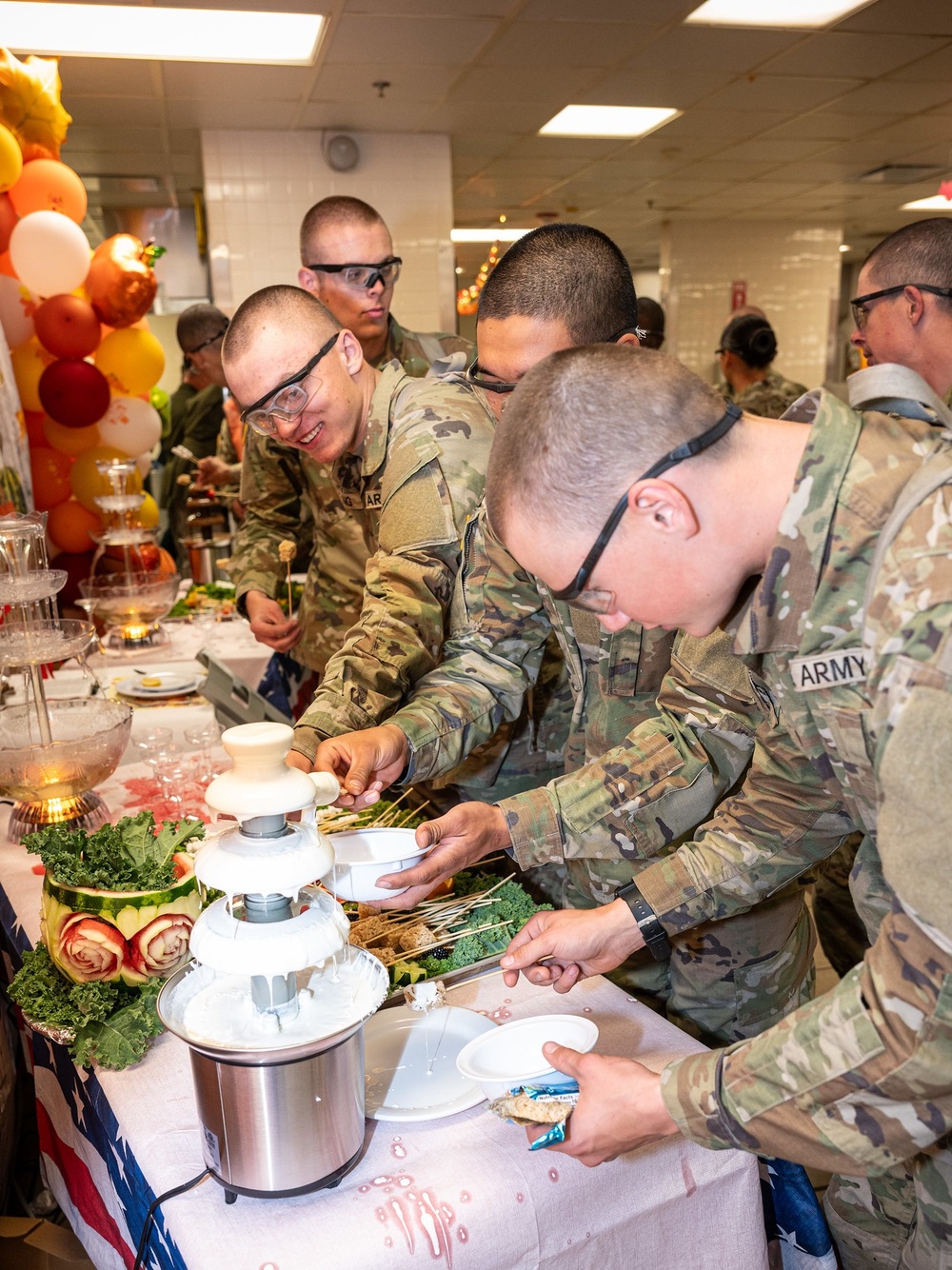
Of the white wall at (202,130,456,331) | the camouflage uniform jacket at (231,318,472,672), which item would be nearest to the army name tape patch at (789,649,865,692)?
the camouflage uniform jacket at (231,318,472,672)

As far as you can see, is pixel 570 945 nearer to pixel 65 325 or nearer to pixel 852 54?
pixel 65 325

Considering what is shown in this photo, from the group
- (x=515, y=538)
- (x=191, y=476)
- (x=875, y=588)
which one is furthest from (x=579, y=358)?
(x=191, y=476)

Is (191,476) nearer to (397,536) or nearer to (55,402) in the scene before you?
(55,402)

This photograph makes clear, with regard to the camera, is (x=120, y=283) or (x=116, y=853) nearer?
(x=116, y=853)

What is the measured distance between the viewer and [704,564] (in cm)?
102

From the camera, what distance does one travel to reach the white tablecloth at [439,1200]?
976 millimetres

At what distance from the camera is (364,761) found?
167cm

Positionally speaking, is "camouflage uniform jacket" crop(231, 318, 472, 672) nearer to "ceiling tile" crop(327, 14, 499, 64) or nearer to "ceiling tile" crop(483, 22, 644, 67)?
"ceiling tile" crop(327, 14, 499, 64)

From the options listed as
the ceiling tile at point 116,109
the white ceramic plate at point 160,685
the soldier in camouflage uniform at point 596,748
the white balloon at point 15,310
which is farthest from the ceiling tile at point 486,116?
the soldier in camouflage uniform at point 596,748

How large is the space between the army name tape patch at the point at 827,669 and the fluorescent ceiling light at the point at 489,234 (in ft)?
33.3

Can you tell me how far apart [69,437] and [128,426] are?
245mm

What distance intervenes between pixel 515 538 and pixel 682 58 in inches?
200

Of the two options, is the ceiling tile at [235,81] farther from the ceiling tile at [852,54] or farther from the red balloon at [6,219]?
the ceiling tile at [852,54]

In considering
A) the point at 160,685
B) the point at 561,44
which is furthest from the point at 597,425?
the point at 561,44
